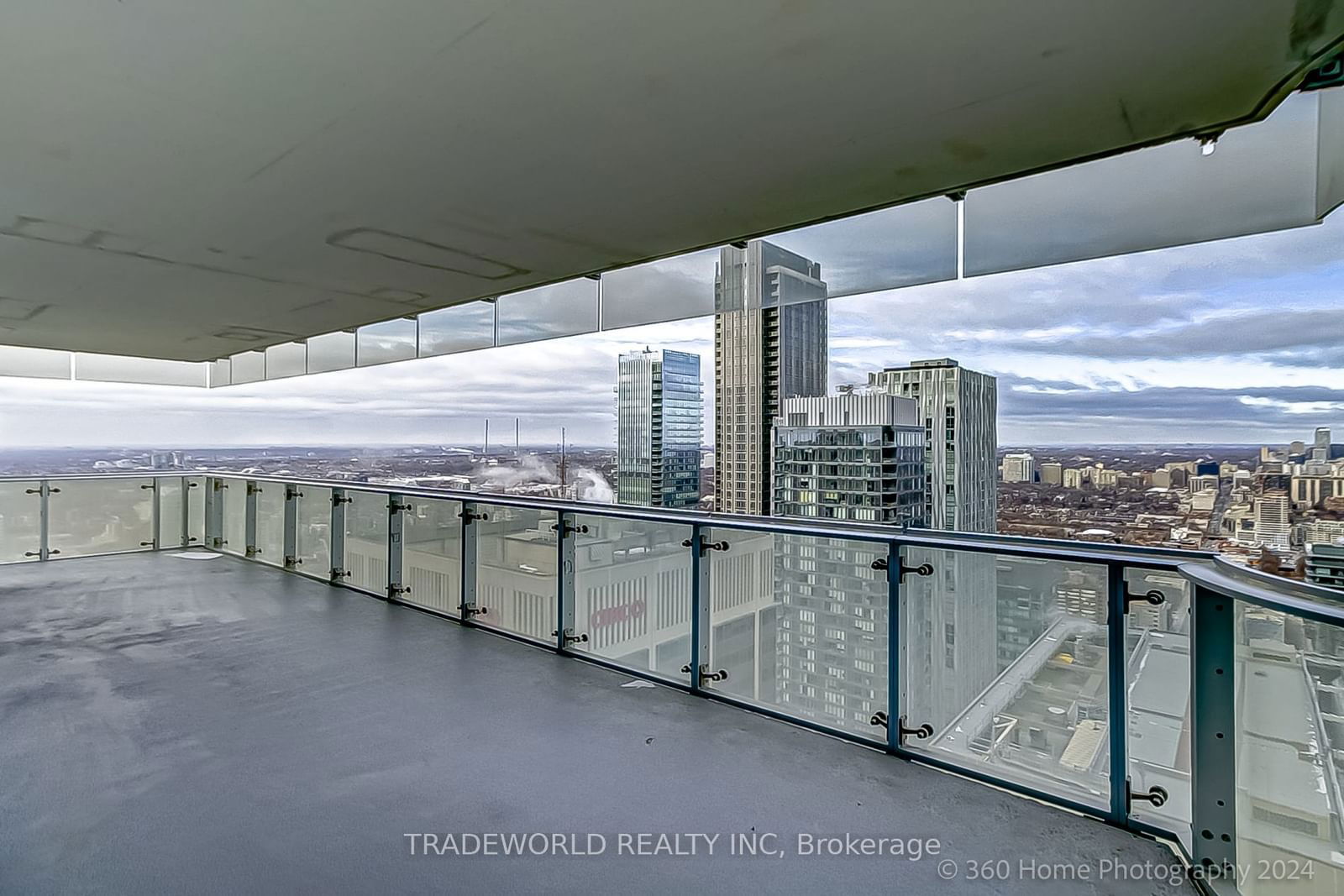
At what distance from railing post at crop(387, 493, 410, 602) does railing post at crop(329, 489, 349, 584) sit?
0.90 metres

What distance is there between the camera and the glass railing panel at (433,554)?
5.64 m

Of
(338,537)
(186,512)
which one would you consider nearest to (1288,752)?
(338,537)

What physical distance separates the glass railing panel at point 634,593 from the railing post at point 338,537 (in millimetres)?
3472

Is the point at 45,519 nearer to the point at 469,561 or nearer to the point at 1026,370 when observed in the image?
the point at 469,561

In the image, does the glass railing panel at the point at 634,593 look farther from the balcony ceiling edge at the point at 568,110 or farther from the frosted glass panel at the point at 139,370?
the frosted glass panel at the point at 139,370

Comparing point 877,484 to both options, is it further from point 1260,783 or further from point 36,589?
point 36,589

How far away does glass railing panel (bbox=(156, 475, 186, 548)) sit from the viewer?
901 cm

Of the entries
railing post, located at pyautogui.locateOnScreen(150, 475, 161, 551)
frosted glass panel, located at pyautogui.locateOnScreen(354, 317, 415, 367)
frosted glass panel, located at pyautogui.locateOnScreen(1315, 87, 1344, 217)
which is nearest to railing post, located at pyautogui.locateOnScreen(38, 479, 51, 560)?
railing post, located at pyautogui.locateOnScreen(150, 475, 161, 551)

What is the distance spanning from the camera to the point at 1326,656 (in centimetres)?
173

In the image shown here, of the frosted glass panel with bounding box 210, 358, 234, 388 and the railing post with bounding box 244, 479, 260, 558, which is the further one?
the frosted glass panel with bounding box 210, 358, 234, 388

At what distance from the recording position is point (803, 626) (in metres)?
3.45

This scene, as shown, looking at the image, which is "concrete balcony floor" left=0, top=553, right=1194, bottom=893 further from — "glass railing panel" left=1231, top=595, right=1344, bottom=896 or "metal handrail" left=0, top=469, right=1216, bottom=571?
"metal handrail" left=0, top=469, right=1216, bottom=571

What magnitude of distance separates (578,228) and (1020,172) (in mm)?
2228

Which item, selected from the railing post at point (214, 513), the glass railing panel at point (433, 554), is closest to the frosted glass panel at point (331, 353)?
the railing post at point (214, 513)
